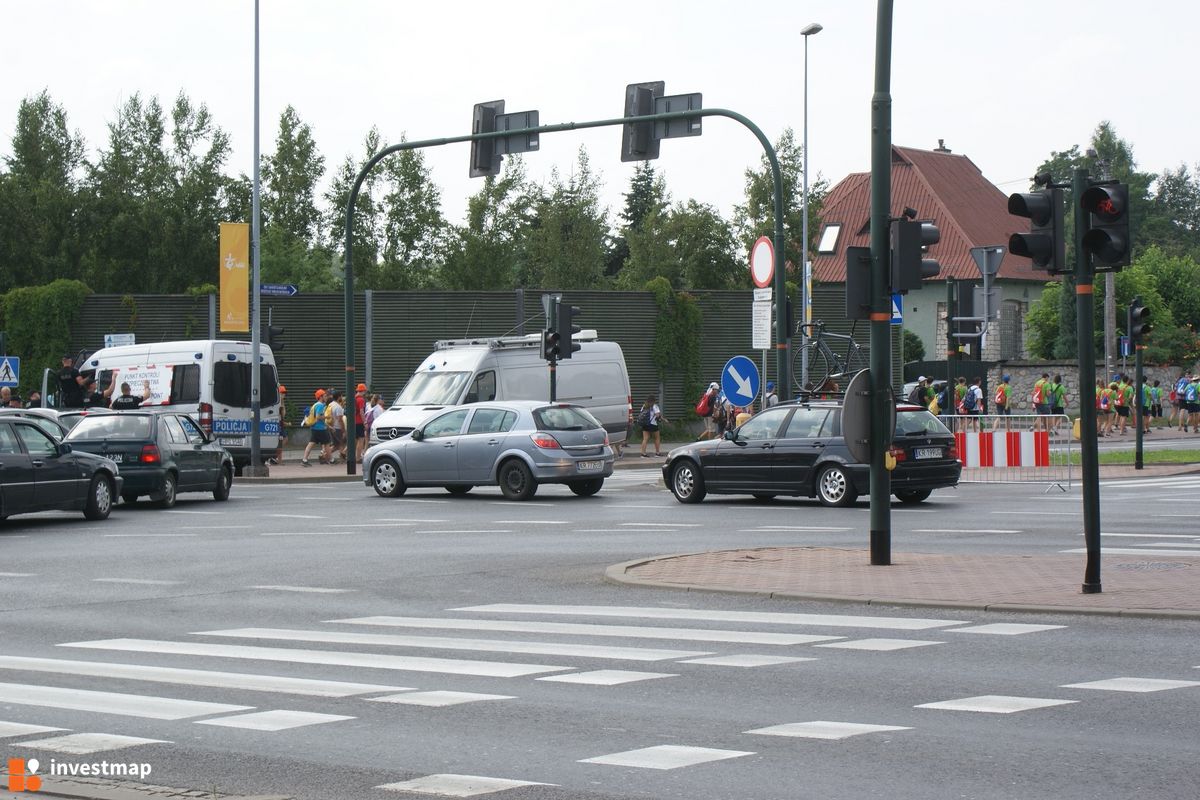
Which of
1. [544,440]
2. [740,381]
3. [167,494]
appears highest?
[740,381]

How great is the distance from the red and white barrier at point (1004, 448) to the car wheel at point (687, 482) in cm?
534

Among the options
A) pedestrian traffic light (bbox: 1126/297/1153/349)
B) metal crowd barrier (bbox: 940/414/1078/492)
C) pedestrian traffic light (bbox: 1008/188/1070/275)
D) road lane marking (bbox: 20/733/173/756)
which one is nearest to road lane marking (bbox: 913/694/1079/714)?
road lane marking (bbox: 20/733/173/756)

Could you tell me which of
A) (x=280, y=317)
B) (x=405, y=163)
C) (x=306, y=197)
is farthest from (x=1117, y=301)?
(x=280, y=317)

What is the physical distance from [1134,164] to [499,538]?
4615 inches

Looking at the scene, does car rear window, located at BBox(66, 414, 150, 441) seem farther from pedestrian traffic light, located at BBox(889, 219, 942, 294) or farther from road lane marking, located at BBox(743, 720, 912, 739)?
road lane marking, located at BBox(743, 720, 912, 739)

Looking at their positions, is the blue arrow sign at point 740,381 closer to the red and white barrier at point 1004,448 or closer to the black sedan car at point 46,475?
the red and white barrier at point 1004,448

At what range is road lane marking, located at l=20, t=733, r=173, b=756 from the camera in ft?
24.3

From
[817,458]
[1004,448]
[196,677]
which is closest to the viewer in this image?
[196,677]

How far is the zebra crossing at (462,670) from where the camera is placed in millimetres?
7730

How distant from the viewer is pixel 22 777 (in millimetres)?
6547

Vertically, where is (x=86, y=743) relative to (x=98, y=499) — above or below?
below

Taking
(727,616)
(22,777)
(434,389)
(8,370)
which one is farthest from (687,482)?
(8,370)

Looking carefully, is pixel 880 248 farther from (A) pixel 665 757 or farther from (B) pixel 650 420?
(B) pixel 650 420

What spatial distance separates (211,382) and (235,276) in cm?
221
